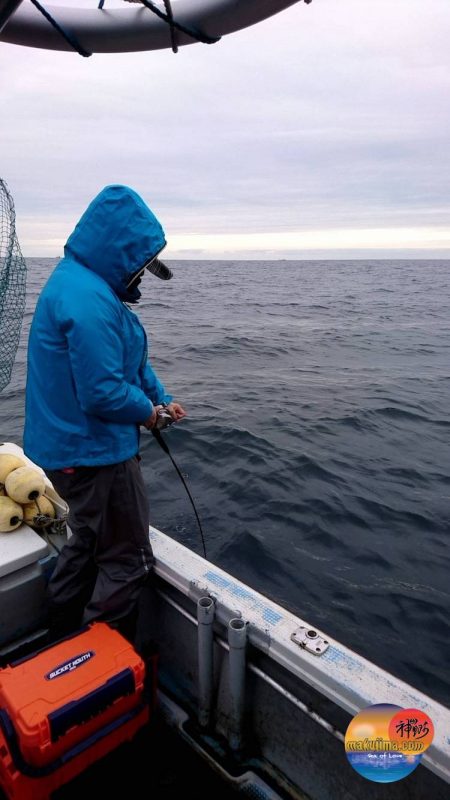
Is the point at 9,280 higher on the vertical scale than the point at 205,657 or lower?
higher

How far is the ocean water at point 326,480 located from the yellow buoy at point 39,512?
83.1 inches

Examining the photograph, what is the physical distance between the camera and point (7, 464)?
10.4 feet

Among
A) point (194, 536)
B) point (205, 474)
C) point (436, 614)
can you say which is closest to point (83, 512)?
point (194, 536)

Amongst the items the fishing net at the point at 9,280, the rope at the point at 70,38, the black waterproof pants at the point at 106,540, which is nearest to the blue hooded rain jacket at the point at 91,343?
the black waterproof pants at the point at 106,540

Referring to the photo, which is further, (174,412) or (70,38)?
(174,412)

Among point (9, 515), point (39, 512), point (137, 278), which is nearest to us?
point (137, 278)

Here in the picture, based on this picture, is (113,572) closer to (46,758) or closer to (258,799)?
(46,758)

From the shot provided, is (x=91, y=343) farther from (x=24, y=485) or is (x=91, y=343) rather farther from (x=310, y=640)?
(x=310, y=640)

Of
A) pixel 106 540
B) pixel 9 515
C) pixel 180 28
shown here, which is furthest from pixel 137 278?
pixel 9 515

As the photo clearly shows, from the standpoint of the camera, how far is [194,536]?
5.14 meters

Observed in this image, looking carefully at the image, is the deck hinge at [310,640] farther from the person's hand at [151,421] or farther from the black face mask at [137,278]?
the black face mask at [137,278]

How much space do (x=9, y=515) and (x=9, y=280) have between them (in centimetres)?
136

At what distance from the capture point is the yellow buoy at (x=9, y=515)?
9.47 feet

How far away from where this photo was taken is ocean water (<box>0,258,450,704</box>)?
424 centimetres
